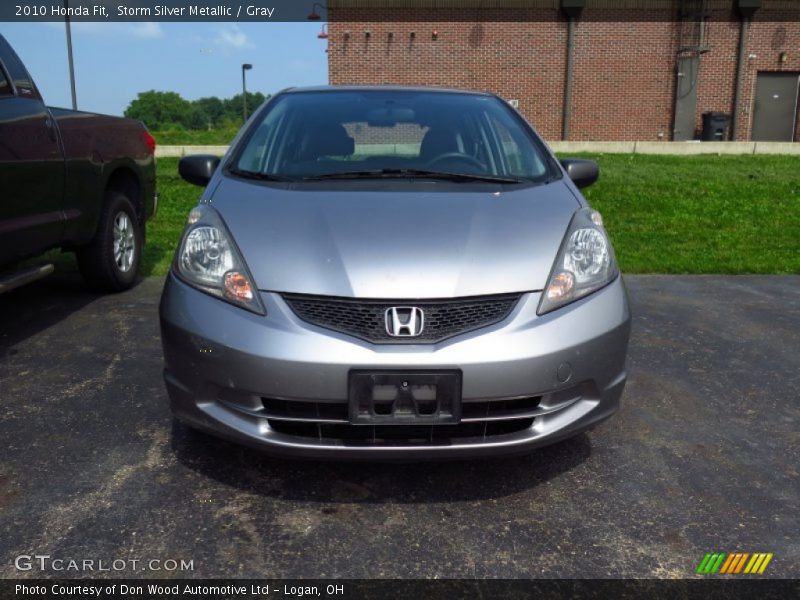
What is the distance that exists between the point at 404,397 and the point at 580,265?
85 centimetres

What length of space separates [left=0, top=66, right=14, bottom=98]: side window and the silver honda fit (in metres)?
2.15

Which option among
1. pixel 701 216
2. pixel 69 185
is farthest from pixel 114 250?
pixel 701 216

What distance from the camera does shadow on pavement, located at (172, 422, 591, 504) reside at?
2.67 metres

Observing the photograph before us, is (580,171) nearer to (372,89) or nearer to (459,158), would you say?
Result: (459,158)

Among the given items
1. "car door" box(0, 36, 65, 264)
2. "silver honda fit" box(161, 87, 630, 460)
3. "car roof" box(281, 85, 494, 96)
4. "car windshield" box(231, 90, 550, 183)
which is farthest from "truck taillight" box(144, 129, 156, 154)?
"silver honda fit" box(161, 87, 630, 460)

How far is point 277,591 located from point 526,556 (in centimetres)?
77

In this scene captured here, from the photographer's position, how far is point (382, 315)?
2.37 m

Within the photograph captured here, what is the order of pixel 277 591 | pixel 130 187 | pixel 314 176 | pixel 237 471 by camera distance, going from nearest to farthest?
pixel 277 591 → pixel 237 471 → pixel 314 176 → pixel 130 187

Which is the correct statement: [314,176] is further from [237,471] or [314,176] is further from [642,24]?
[642,24]

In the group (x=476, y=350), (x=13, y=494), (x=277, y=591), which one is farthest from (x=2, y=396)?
(x=476, y=350)

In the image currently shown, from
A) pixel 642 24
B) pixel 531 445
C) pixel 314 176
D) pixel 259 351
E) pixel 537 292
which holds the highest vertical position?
pixel 642 24

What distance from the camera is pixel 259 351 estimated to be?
2350mm

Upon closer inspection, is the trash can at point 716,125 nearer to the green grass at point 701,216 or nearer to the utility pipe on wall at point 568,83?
the utility pipe on wall at point 568,83

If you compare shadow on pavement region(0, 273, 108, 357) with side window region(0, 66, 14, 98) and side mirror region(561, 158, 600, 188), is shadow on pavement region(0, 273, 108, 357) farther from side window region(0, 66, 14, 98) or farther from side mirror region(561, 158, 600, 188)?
side mirror region(561, 158, 600, 188)
